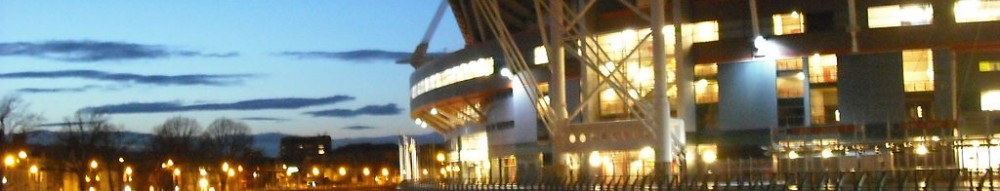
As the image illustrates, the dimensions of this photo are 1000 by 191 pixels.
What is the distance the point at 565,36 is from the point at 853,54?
51.8 feet

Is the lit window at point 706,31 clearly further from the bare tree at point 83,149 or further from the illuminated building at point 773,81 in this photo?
the bare tree at point 83,149

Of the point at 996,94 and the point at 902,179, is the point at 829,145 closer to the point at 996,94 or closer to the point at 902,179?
the point at 996,94

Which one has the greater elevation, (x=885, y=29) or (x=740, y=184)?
(x=885, y=29)

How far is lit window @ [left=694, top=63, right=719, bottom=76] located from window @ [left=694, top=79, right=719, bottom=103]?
438mm

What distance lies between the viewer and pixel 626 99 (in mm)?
79062

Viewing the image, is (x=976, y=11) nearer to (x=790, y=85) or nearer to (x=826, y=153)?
(x=790, y=85)

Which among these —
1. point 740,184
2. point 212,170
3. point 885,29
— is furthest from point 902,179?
point 212,170

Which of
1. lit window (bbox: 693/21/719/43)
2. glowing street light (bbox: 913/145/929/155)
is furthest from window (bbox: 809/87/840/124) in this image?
glowing street light (bbox: 913/145/929/155)

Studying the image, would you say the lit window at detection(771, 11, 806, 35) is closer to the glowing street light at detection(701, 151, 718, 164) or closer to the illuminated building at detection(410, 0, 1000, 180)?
the illuminated building at detection(410, 0, 1000, 180)

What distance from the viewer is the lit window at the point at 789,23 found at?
8488 cm

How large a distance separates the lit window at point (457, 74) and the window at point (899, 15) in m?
28.5

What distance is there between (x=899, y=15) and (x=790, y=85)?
724 centimetres

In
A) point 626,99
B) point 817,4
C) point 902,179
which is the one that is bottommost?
point 902,179

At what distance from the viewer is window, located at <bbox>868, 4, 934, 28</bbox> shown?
272ft
